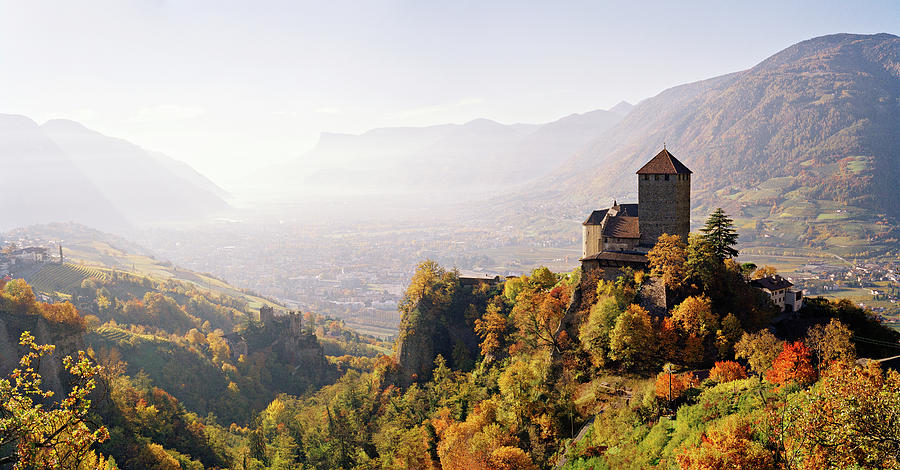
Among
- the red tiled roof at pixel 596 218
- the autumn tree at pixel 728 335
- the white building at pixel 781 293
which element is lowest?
the autumn tree at pixel 728 335

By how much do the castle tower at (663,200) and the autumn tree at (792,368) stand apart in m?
Answer: 13.3

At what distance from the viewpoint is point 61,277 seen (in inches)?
4665

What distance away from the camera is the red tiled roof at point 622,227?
3938cm

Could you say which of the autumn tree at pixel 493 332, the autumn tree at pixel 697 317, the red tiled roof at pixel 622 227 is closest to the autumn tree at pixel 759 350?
the autumn tree at pixel 697 317

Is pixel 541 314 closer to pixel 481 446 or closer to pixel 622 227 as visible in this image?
pixel 622 227

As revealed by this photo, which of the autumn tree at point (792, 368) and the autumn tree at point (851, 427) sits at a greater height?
the autumn tree at point (851, 427)

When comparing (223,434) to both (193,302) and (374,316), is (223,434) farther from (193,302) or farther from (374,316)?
(374,316)

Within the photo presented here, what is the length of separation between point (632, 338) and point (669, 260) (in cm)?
682

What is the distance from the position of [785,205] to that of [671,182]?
18304cm

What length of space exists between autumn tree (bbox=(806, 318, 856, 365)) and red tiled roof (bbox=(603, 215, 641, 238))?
13.6 metres

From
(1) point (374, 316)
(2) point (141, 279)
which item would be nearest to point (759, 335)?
(2) point (141, 279)

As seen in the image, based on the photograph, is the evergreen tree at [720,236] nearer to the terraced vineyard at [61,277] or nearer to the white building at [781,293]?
the white building at [781,293]

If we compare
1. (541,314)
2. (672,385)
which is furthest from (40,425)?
(541,314)

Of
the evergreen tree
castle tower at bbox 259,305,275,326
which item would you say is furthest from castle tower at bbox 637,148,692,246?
castle tower at bbox 259,305,275,326
